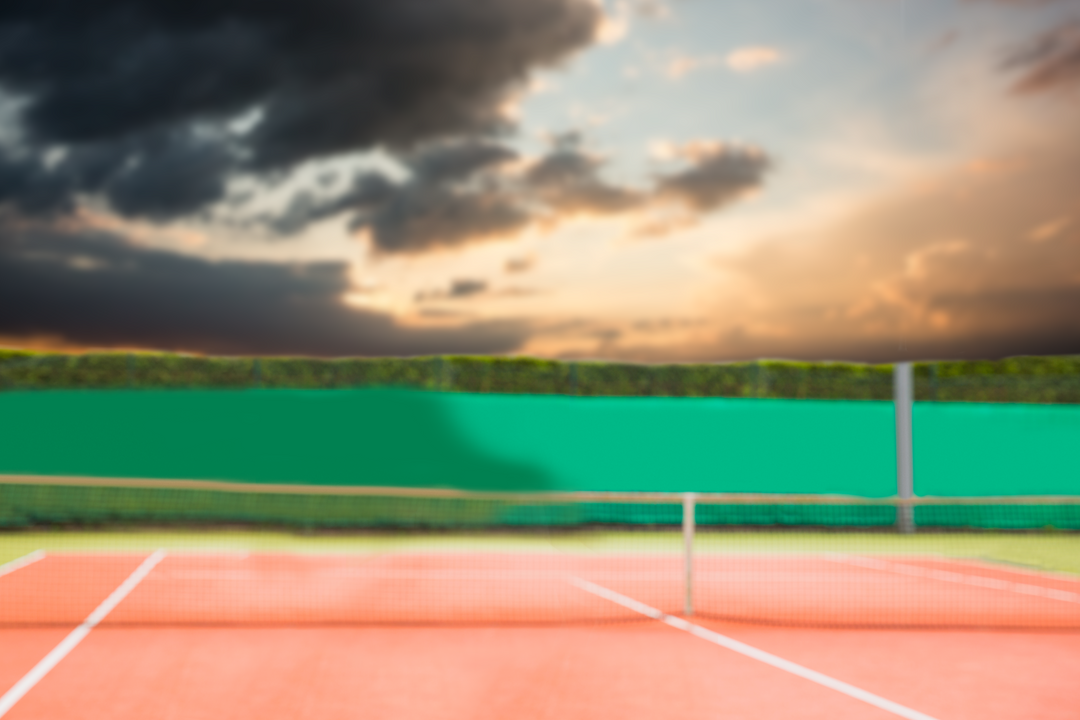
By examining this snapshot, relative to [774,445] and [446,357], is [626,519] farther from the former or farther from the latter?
[446,357]

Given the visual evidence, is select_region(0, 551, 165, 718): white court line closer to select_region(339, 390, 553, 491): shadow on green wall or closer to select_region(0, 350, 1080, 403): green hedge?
select_region(339, 390, 553, 491): shadow on green wall

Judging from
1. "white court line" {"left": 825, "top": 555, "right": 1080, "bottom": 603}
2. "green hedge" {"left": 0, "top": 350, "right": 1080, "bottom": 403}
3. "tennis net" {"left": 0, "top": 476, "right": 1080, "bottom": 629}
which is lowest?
"white court line" {"left": 825, "top": 555, "right": 1080, "bottom": 603}

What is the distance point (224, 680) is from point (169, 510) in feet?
31.3

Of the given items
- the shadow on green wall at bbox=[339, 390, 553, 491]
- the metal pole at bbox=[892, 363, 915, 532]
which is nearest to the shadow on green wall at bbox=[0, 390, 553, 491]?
the shadow on green wall at bbox=[339, 390, 553, 491]

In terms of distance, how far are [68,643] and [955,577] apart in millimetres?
9307

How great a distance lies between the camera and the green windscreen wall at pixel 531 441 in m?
15.0

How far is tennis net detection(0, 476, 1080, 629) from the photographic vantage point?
27.6ft

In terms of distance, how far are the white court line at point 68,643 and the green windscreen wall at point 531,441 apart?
4.64m

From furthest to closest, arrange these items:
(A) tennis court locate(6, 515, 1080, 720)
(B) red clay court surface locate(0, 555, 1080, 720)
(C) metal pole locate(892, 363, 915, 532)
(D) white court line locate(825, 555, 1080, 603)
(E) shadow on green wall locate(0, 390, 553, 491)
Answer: (C) metal pole locate(892, 363, 915, 532), (E) shadow on green wall locate(0, 390, 553, 491), (D) white court line locate(825, 555, 1080, 603), (A) tennis court locate(6, 515, 1080, 720), (B) red clay court surface locate(0, 555, 1080, 720)

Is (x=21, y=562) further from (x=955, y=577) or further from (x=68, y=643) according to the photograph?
(x=955, y=577)

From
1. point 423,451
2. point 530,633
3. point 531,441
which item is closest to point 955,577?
point 530,633

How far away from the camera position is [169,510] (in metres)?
14.7

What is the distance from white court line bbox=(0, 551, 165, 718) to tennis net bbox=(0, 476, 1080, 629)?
78mm

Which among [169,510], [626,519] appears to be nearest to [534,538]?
[626,519]
